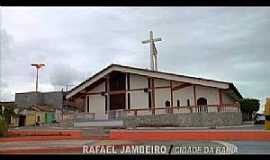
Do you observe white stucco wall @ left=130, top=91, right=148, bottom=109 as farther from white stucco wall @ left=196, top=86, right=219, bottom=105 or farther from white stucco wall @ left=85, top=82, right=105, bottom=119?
white stucco wall @ left=196, top=86, right=219, bottom=105

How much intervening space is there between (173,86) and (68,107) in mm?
3366

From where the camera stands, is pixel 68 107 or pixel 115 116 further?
pixel 68 107

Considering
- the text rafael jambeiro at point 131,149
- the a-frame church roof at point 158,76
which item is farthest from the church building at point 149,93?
the text rafael jambeiro at point 131,149

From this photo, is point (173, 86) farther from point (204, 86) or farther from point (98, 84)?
point (98, 84)

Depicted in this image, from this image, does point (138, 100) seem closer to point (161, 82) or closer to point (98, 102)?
point (161, 82)

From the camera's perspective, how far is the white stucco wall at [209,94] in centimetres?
646

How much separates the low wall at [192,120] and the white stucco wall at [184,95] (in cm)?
37

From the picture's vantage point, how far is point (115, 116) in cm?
742

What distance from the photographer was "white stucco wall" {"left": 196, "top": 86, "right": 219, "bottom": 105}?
646 centimetres

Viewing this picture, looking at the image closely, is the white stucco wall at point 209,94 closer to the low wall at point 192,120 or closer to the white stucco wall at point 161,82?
the low wall at point 192,120

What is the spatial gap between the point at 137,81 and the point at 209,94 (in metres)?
1.59
